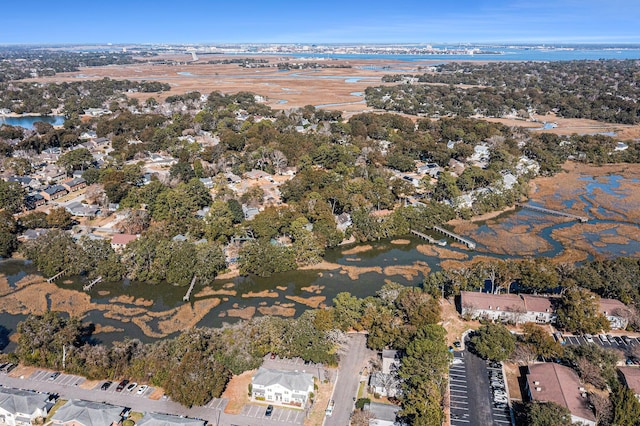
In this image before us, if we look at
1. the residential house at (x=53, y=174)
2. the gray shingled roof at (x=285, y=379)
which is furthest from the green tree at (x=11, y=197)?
the gray shingled roof at (x=285, y=379)

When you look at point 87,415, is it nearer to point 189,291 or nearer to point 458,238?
point 189,291

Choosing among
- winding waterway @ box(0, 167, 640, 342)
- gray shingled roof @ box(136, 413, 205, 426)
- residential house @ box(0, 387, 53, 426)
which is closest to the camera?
gray shingled roof @ box(136, 413, 205, 426)

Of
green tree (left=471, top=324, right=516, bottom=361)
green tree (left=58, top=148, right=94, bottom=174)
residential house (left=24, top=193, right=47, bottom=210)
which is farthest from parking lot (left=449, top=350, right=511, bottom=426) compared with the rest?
green tree (left=58, top=148, right=94, bottom=174)

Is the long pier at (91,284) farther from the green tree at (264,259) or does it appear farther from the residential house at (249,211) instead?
the residential house at (249,211)

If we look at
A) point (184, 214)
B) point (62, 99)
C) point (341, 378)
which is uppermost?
point (62, 99)

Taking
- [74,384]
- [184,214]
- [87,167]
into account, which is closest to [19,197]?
[87,167]

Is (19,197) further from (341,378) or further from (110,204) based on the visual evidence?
(341,378)

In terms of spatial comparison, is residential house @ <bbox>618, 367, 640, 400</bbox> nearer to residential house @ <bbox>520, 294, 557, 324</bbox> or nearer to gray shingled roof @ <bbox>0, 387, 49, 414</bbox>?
residential house @ <bbox>520, 294, 557, 324</bbox>
